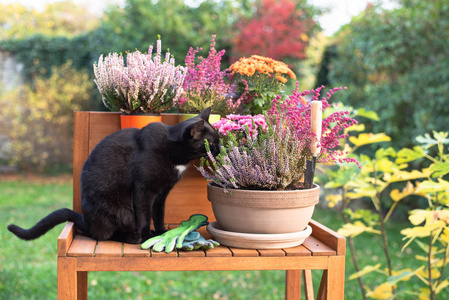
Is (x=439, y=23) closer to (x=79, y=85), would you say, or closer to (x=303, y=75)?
(x=303, y=75)

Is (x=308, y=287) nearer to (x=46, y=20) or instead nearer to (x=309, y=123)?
(x=309, y=123)

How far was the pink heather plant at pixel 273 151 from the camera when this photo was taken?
148 cm

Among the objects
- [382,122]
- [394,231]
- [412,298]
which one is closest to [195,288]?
[412,298]

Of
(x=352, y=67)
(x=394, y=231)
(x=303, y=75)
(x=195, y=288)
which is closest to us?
(x=195, y=288)

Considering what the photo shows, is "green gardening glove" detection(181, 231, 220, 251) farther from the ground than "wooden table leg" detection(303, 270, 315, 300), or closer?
farther from the ground

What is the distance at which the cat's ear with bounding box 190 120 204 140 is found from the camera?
1.54m

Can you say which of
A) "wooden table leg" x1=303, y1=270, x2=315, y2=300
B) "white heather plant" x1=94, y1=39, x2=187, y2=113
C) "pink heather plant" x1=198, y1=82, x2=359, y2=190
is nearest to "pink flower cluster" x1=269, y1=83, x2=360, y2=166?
"pink heather plant" x1=198, y1=82, x2=359, y2=190

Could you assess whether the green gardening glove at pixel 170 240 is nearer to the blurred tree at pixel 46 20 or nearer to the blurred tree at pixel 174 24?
the blurred tree at pixel 174 24

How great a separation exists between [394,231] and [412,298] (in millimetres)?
1496

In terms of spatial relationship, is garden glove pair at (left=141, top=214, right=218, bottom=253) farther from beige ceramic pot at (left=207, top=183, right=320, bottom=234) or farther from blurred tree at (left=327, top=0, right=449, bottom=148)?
blurred tree at (left=327, top=0, right=449, bottom=148)

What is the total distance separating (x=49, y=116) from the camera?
29.1ft

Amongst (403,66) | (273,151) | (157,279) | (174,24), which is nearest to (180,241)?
(273,151)

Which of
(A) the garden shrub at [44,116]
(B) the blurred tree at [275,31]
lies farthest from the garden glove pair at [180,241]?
(A) the garden shrub at [44,116]

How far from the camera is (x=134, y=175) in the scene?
1.59 m
